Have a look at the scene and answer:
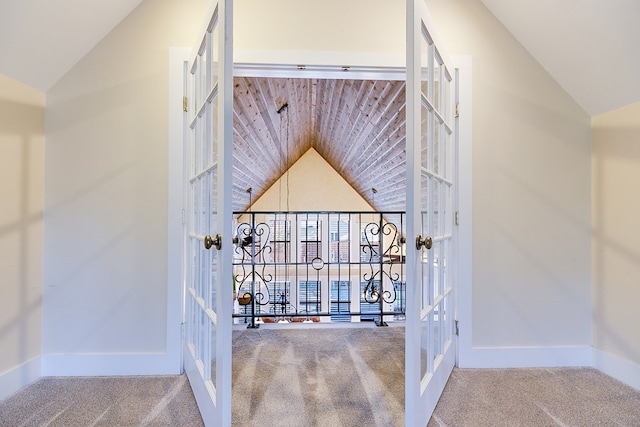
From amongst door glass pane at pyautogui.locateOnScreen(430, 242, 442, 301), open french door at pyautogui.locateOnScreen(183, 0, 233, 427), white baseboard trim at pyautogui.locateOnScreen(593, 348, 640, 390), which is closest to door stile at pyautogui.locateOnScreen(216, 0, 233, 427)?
open french door at pyautogui.locateOnScreen(183, 0, 233, 427)

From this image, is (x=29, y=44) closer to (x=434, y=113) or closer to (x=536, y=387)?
(x=434, y=113)

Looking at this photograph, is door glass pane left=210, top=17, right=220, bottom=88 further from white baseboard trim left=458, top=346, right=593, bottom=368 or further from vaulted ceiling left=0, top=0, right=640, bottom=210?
white baseboard trim left=458, top=346, right=593, bottom=368

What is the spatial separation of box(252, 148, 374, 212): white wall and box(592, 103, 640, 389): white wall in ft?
22.0

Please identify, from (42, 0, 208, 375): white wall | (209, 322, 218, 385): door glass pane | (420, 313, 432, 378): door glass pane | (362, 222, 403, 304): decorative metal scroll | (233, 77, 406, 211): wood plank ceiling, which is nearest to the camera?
(209, 322, 218, 385): door glass pane

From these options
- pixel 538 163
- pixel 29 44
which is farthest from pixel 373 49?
pixel 29 44

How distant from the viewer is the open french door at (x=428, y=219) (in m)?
1.30

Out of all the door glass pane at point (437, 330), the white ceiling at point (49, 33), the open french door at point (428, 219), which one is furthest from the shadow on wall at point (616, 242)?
the white ceiling at point (49, 33)

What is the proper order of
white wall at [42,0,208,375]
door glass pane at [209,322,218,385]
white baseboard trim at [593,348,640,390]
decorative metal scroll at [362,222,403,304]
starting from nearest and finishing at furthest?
door glass pane at [209,322,218,385]
white baseboard trim at [593,348,640,390]
white wall at [42,0,208,375]
decorative metal scroll at [362,222,403,304]

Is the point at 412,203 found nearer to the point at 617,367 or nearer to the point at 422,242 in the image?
the point at 422,242

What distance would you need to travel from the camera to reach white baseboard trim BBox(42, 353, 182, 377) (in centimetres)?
189

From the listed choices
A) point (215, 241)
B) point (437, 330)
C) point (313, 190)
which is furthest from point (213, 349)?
point (313, 190)

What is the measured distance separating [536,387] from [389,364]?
757 millimetres

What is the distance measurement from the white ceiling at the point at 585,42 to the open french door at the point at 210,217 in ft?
5.34

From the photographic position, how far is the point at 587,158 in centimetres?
207
